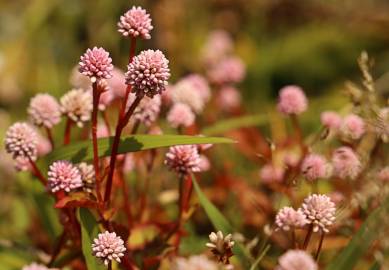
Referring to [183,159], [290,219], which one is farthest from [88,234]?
[290,219]

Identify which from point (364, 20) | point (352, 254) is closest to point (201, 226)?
point (352, 254)

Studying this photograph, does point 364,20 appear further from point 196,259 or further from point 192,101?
point 196,259

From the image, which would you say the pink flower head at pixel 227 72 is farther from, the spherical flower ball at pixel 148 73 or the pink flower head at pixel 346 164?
the spherical flower ball at pixel 148 73

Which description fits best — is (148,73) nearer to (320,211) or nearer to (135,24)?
(135,24)

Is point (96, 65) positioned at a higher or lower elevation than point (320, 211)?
higher

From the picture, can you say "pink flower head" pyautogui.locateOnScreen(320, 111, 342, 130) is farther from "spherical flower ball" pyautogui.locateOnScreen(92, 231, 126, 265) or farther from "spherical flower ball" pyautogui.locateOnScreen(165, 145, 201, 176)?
"spherical flower ball" pyautogui.locateOnScreen(92, 231, 126, 265)

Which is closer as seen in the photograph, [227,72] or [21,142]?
[21,142]
